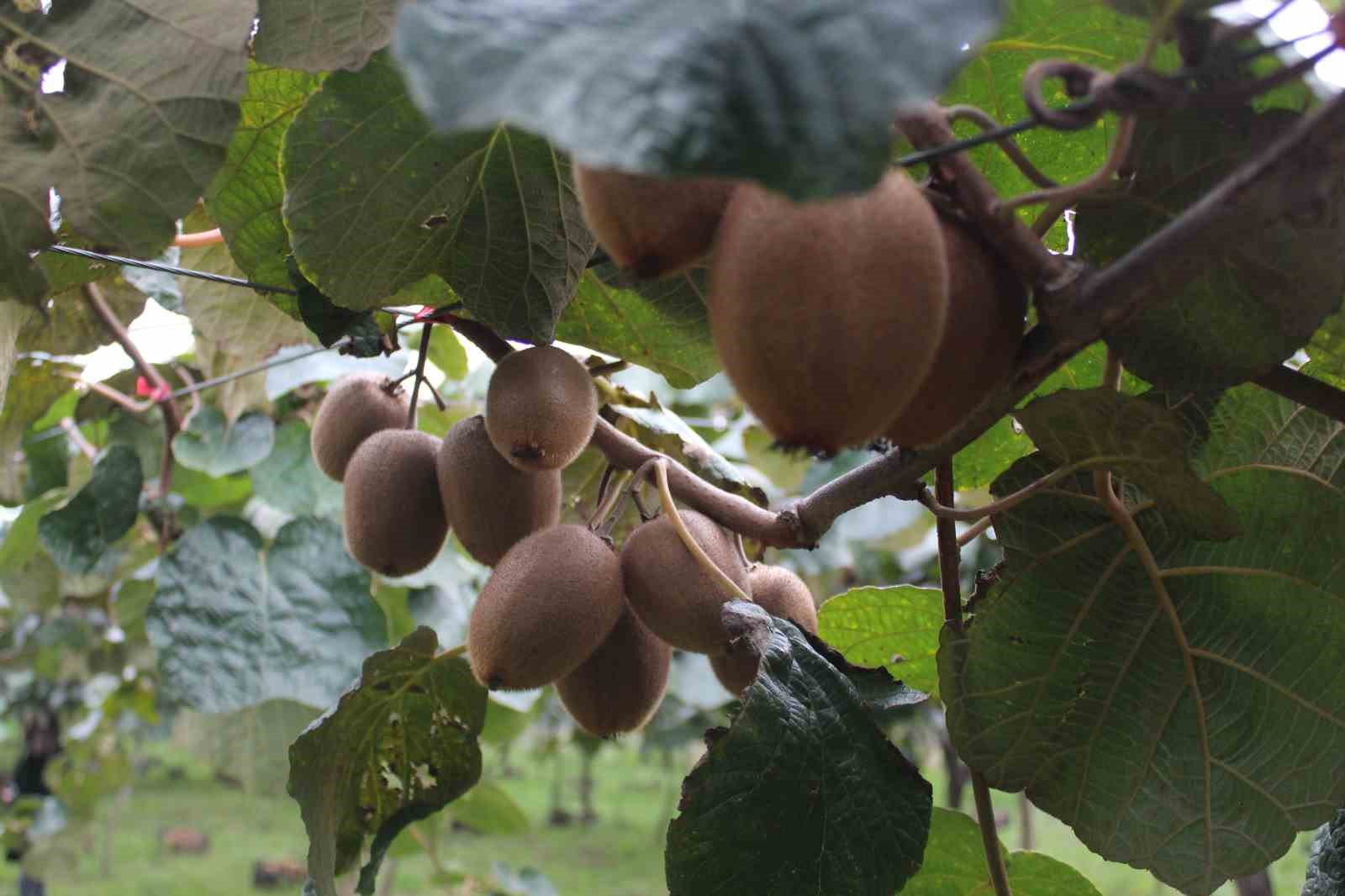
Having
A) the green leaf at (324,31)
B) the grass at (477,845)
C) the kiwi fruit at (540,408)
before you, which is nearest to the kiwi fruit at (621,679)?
the kiwi fruit at (540,408)

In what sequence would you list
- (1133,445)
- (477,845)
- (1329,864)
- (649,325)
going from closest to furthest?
(1133,445) < (1329,864) < (649,325) < (477,845)

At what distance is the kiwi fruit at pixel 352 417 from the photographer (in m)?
1.19

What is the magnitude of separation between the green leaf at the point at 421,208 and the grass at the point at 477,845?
5.38 metres

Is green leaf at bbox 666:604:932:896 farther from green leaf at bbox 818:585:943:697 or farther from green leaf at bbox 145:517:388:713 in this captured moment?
green leaf at bbox 145:517:388:713

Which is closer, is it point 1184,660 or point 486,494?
point 1184,660

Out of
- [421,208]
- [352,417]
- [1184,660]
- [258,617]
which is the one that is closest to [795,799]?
[1184,660]

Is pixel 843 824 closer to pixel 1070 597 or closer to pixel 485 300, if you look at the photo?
pixel 1070 597

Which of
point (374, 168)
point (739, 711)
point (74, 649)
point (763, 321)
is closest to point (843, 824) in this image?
point (739, 711)

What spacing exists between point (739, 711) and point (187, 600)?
1.12m

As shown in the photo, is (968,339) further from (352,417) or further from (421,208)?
(352,417)

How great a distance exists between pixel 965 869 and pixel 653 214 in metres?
0.75

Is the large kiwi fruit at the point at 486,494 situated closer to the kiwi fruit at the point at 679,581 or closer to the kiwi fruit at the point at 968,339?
the kiwi fruit at the point at 679,581

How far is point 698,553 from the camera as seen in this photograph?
0.92 meters

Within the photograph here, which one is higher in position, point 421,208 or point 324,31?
point 324,31
